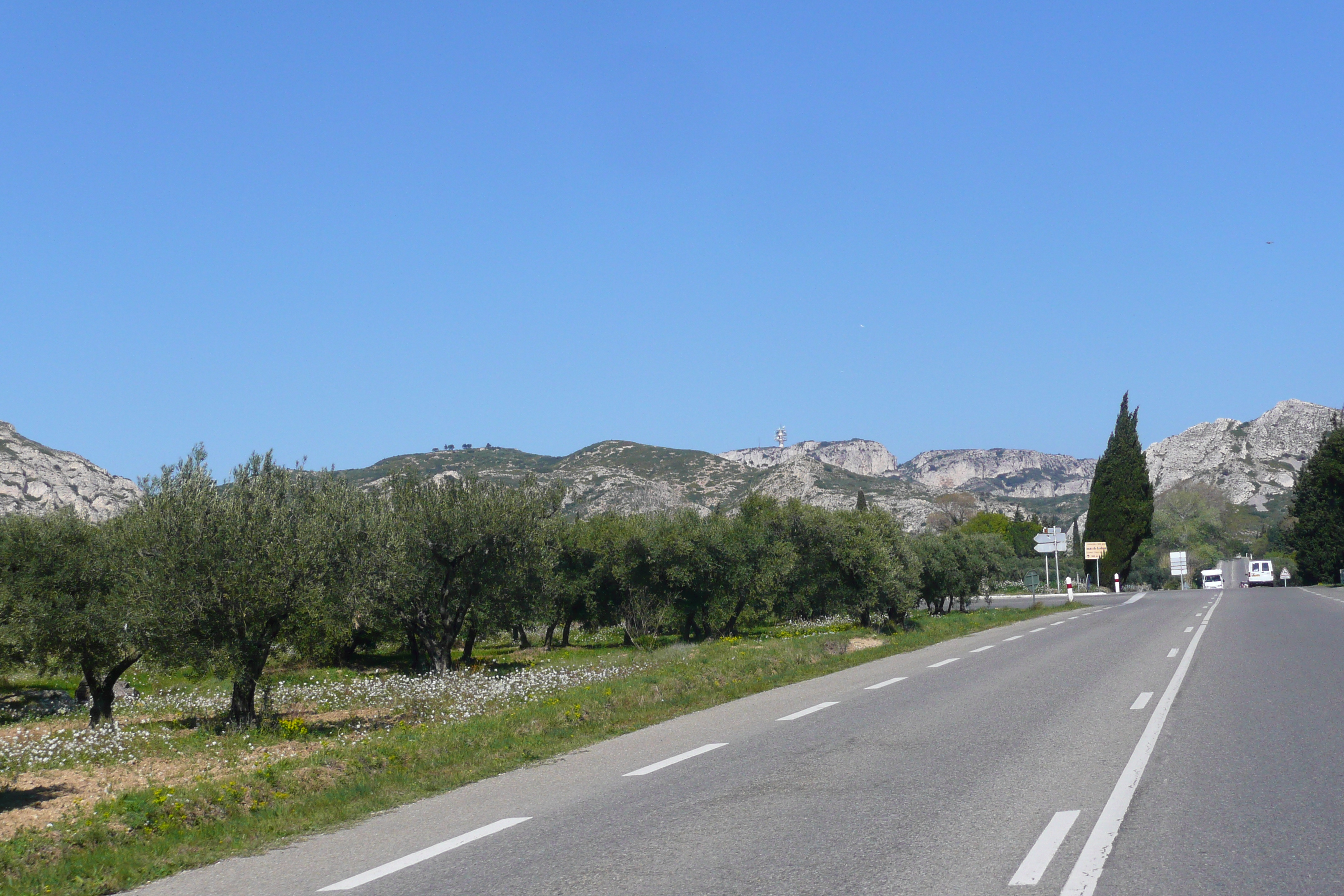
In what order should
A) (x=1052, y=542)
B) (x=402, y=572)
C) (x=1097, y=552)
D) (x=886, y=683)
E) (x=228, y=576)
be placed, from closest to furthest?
(x=886, y=683), (x=228, y=576), (x=402, y=572), (x=1052, y=542), (x=1097, y=552)

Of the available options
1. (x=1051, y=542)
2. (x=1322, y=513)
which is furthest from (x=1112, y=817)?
(x=1322, y=513)

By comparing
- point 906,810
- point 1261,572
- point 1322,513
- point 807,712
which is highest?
point 1322,513

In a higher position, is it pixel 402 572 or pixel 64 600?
pixel 402 572

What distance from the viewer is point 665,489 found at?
624 feet

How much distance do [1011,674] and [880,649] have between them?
8.69m

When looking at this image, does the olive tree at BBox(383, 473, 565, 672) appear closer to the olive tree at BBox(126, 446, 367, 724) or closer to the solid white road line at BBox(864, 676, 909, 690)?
the olive tree at BBox(126, 446, 367, 724)

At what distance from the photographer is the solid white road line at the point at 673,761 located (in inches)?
396

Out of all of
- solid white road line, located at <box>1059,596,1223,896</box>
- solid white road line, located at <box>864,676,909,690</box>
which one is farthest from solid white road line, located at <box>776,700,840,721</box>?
solid white road line, located at <box>1059,596,1223,896</box>

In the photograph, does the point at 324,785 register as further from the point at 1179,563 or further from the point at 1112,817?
the point at 1179,563

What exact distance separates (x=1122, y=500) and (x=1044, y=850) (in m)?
96.6

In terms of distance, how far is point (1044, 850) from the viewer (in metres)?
6.32

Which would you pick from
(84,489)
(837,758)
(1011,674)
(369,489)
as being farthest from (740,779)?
(84,489)

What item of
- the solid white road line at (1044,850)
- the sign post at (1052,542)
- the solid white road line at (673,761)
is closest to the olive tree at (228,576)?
Result: the solid white road line at (673,761)

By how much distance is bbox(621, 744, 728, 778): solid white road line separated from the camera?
1007 cm
